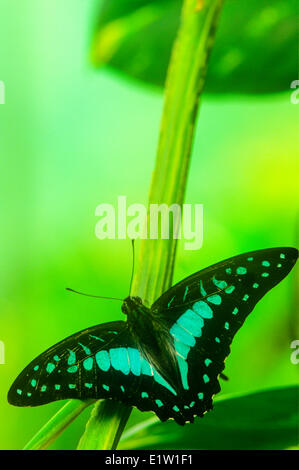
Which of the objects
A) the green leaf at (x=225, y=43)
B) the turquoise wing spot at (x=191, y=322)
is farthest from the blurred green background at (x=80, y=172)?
the turquoise wing spot at (x=191, y=322)

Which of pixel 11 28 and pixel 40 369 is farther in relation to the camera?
pixel 11 28

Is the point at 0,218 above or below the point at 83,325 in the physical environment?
above

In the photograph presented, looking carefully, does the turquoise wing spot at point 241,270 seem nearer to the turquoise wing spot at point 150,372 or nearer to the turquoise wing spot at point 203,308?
the turquoise wing spot at point 203,308

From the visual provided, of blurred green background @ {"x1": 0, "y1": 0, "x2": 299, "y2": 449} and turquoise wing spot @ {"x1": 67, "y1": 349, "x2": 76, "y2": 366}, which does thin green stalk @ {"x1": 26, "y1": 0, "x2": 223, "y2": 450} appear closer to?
turquoise wing spot @ {"x1": 67, "y1": 349, "x2": 76, "y2": 366}

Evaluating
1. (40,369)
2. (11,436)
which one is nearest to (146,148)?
(40,369)

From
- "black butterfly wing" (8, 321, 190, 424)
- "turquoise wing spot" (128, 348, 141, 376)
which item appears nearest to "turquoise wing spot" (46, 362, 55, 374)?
"black butterfly wing" (8, 321, 190, 424)

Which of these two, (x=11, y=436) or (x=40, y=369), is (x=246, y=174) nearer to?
(x=40, y=369)

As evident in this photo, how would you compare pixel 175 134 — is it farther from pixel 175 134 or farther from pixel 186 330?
pixel 186 330
